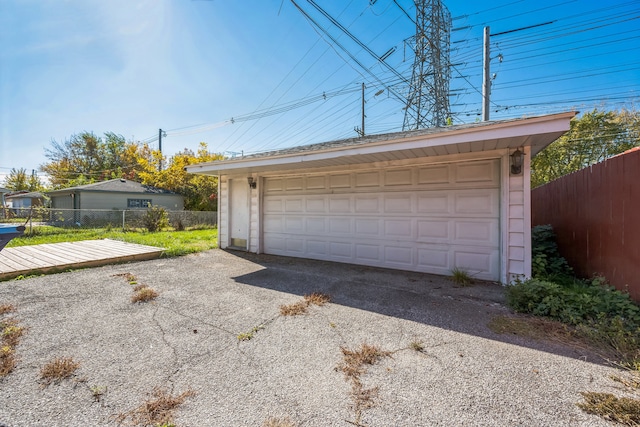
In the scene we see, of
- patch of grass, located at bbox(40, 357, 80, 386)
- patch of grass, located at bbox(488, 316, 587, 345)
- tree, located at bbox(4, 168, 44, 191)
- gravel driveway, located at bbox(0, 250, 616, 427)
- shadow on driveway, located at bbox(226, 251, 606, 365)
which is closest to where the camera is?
gravel driveway, located at bbox(0, 250, 616, 427)

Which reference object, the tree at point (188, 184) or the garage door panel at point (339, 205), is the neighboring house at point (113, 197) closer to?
the tree at point (188, 184)

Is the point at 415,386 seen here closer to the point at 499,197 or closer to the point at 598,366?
the point at 598,366

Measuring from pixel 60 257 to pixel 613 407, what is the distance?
26.8 ft

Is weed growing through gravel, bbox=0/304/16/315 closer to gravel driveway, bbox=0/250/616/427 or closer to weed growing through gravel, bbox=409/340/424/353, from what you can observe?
gravel driveway, bbox=0/250/616/427

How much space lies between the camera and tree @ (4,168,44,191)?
26.0 metres

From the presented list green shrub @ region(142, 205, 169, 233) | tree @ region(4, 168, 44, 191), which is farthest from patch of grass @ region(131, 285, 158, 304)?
tree @ region(4, 168, 44, 191)

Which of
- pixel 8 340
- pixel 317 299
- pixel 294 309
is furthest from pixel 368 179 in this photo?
pixel 8 340

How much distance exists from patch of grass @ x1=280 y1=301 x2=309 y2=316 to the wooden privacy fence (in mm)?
3789

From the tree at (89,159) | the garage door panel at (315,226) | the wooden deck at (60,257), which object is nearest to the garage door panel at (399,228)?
the garage door panel at (315,226)

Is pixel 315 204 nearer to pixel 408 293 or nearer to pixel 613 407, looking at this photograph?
pixel 408 293

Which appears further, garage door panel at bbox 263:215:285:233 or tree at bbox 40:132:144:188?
tree at bbox 40:132:144:188

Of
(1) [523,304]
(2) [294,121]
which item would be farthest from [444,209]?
(2) [294,121]

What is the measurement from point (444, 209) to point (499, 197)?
0.86 m

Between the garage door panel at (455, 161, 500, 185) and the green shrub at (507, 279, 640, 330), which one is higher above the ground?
the garage door panel at (455, 161, 500, 185)
